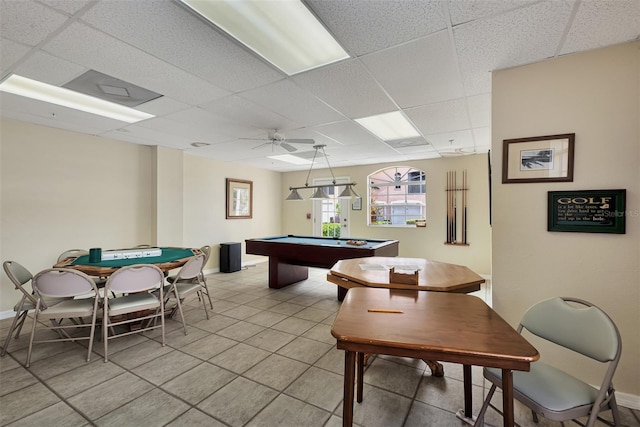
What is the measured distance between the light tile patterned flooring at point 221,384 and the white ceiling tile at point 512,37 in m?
2.56

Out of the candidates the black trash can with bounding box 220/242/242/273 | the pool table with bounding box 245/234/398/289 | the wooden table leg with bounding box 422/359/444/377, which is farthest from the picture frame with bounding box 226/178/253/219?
the wooden table leg with bounding box 422/359/444/377

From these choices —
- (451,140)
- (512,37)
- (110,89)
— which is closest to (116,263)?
(110,89)

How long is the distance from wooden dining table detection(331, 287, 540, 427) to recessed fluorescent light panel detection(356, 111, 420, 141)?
249 centimetres

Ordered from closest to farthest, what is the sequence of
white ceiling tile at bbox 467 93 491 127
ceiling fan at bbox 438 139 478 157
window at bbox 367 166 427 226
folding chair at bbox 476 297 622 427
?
folding chair at bbox 476 297 622 427
white ceiling tile at bbox 467 93 491 127
ceiling fan at bbox 438 139 478 157
window at bbox 367 166 427 226

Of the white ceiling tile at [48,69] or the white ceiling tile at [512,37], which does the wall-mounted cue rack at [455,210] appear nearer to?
the white ceiling tile at [512,37]

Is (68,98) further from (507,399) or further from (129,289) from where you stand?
(507,399)

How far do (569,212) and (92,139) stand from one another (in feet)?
19.8

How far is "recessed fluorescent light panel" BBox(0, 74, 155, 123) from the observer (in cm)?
265

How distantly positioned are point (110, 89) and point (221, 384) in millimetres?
2911

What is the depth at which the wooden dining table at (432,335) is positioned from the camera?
3.62ft

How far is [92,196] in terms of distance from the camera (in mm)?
4312

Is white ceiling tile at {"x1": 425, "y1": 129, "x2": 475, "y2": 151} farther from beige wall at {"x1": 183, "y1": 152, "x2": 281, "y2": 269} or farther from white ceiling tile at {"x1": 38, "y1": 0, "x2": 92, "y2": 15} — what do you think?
beige wall at {"x1": 183, "y1": 152, "x2": 281, "y2": 269}

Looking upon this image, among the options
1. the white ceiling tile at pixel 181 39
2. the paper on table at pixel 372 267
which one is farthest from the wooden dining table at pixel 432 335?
the white ceiling tile at pixel 181 39

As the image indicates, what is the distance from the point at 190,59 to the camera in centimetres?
211
